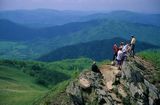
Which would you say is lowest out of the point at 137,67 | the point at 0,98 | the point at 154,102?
the point at 0,98

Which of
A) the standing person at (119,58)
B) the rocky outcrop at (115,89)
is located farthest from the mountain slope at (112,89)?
the standing person at (119,58)

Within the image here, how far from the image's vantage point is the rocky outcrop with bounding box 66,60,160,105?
40594 millimetres

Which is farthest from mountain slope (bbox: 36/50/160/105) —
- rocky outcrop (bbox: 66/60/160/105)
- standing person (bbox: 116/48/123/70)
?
standing person (bbox: 116/48/123/70)

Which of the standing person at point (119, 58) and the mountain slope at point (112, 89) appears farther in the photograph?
the standing person at point (119, 58)

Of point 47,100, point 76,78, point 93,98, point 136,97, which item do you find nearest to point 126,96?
point 136,97

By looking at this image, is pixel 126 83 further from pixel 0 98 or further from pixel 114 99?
pixel 0 98

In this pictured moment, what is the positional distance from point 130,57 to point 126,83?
7.64 meters

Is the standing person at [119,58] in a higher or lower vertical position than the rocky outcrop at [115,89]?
higher

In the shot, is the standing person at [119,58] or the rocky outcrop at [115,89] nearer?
the rocky outcrop at [115,89]

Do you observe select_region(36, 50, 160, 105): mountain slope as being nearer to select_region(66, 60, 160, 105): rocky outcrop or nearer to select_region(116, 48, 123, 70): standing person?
select_region(66, 60, 160, 105): rocky outcrop

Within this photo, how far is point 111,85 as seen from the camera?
1670 inches

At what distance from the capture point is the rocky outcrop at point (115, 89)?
133 ft

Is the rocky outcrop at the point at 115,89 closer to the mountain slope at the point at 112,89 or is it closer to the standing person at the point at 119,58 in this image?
the mountain slope at the point at 112,89

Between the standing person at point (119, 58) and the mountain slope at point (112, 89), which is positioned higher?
the standing person at point (119, 58)
